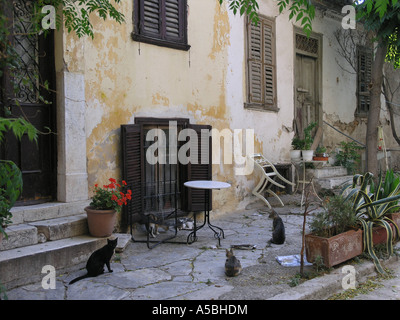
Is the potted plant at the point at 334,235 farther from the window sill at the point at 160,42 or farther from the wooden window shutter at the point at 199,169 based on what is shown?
the window sill at the point at 160,42

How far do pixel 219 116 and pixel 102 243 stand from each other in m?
3.40

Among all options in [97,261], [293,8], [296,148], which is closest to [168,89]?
[293,8]

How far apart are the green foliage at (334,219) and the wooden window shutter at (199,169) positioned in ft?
8.01

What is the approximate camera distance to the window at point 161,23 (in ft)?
18.9

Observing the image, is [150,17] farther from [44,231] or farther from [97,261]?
[97,261]

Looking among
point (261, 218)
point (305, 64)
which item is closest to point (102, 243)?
point (261, 218)

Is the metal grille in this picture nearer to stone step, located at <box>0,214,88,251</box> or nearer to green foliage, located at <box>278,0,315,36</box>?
stone step, located at <box>0,214,88,251</box>

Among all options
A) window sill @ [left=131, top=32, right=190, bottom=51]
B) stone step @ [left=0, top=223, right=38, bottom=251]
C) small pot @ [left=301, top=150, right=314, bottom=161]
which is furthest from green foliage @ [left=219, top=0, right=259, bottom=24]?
small pot @ [left=301, top=150, right=314, bottom=161]

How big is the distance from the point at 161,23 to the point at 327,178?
4.95 metres

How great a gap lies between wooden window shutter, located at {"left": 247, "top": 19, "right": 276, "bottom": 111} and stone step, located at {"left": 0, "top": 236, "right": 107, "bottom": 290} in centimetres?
→ 448

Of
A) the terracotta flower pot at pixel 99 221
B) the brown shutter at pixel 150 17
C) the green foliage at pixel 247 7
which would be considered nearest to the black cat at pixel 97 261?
the terracotta flower pot at pixel 99 221
